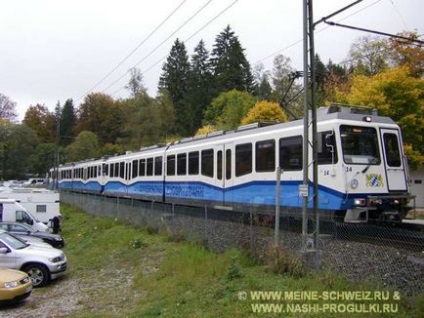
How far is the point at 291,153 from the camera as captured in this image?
15.2 meters

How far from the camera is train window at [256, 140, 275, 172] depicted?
1616 cm

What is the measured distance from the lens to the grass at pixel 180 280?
958 centimetres

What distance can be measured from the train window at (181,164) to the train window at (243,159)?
4.70m

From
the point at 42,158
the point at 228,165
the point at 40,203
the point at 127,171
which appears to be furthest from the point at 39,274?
the point at 42,158

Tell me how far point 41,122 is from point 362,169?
378ft

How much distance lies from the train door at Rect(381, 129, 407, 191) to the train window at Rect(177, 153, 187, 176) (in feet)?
31.6

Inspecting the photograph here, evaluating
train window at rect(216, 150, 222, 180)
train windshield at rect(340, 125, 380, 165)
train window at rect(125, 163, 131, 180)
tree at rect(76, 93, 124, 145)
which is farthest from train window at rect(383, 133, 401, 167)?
tree at rect(76, 93, 124, 145)

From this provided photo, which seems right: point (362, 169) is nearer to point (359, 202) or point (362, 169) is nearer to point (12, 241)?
point (359, 202)

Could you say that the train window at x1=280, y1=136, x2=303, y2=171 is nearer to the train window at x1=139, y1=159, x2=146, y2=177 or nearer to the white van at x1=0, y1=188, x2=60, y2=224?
the train window at x1=139, y1=159, x2=146, y2=177

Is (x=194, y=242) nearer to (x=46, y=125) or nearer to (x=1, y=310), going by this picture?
(x=1, y=310)

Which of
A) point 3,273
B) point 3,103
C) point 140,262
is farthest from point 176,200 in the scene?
point 3,103

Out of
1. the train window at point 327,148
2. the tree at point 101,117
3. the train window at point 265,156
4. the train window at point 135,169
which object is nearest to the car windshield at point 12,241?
the train window at point 265,156

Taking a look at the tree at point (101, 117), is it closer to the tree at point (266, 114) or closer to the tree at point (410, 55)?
the tree at point (266, 114)

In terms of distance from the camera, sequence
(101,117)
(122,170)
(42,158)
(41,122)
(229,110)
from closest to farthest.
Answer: (122,170) → (229,110) → (42,158) → (101,117) → (41,122)
